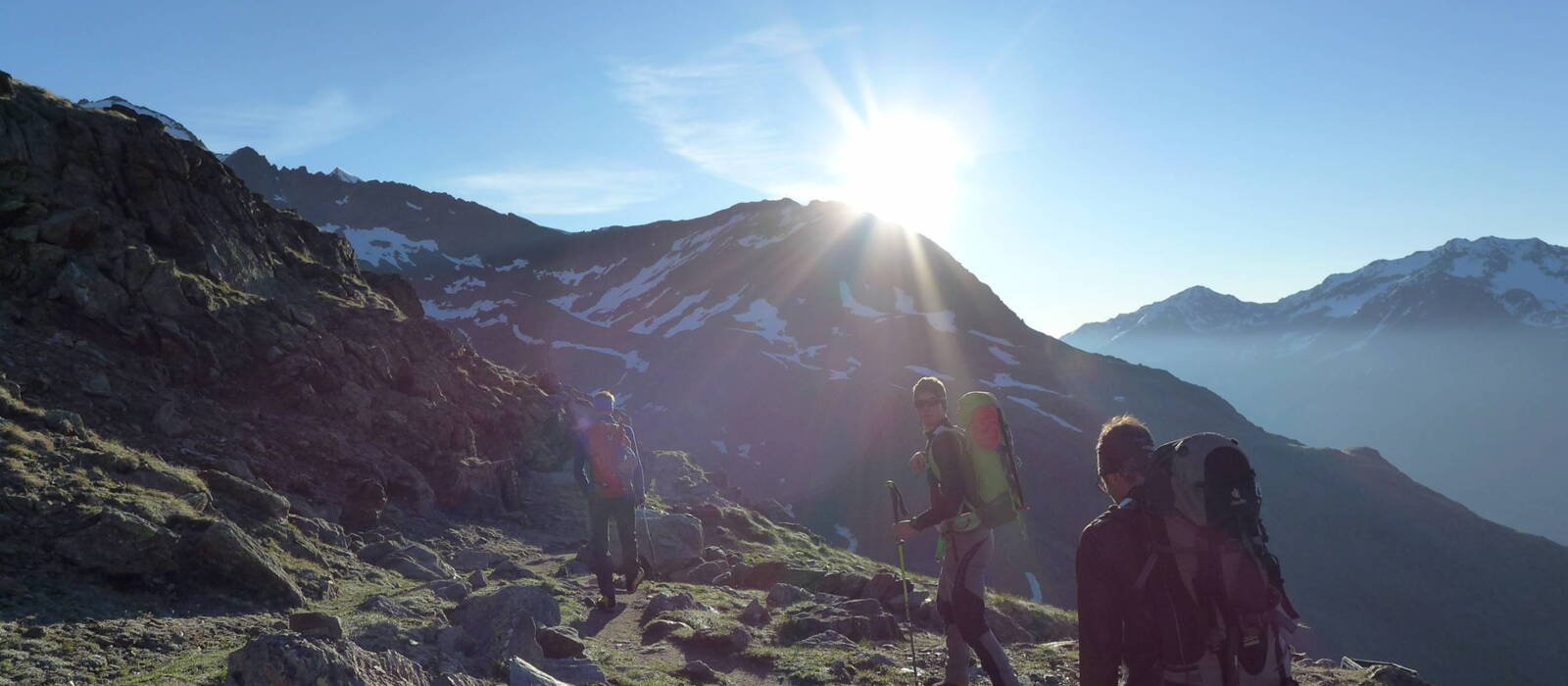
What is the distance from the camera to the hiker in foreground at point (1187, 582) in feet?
11.9

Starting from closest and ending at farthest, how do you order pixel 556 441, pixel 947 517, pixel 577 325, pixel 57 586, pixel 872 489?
pixel 947 517, pixel 57 586, pixel 556 441, pixel 872 489, pixel 577 325

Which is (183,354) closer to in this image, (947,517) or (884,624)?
(884,624)

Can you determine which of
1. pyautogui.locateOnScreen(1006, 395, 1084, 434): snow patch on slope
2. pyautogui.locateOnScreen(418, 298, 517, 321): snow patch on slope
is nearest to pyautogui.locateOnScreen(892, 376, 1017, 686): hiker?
pyautogui.locateOnScreen(1006, 395, 1084, 434): snow patch on slope

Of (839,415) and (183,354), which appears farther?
(839,415)

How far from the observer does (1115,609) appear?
3842mm

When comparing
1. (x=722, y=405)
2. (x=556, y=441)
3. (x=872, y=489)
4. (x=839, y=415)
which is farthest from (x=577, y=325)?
(x=556, y=441)

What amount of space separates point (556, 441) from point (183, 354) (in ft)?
43.3

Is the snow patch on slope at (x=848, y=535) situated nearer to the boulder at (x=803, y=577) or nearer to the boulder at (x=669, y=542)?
the boulder at (x=669, y=542)

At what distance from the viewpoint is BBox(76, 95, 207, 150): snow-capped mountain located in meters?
21.1

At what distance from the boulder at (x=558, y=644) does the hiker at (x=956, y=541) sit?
3437 millimetres

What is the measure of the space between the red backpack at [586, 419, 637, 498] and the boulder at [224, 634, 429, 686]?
21.7 feet

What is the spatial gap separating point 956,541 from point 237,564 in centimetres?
724

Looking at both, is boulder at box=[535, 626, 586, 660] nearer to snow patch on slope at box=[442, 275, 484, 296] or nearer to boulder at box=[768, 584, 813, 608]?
boulder at box=[768, 584, 813, 608]

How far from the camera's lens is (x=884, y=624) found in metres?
10.8
